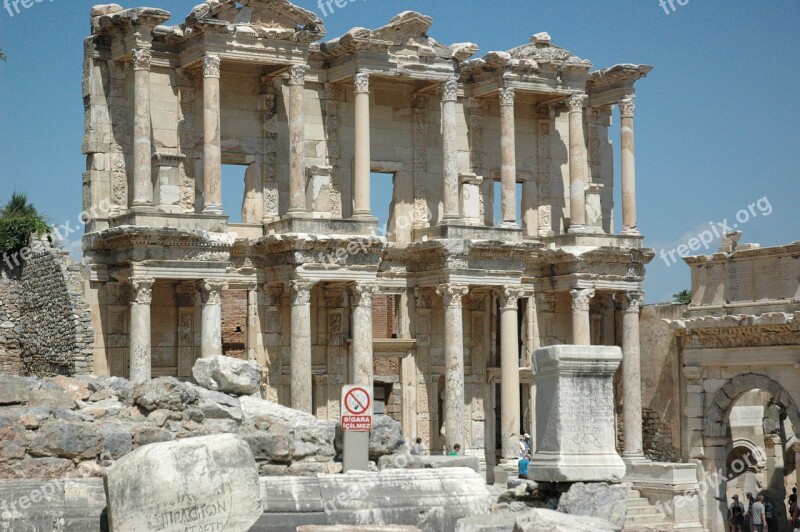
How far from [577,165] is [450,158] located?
385cm

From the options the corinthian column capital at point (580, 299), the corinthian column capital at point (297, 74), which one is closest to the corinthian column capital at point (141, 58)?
the corinthian column capital at point (297, 74)

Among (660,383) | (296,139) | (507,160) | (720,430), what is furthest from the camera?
(660,383)

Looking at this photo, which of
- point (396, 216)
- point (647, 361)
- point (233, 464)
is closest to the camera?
point (233, 464)

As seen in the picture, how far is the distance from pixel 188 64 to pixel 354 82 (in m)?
3.68

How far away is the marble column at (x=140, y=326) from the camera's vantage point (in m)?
28.3

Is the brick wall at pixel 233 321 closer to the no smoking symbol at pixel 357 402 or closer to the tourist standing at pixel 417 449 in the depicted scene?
the tourist standing at pixel 417 449

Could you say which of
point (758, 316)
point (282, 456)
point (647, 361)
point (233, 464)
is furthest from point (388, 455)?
point (647, 361)

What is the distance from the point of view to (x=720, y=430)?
31.8m

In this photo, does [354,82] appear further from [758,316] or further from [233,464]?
[233,464]

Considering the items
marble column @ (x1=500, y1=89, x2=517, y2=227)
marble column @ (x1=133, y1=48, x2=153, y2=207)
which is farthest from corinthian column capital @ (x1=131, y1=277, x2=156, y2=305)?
marble column @ (x1=500, y1=89, x2=517, y2=227)

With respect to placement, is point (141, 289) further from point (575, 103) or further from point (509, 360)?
point (575, 103)

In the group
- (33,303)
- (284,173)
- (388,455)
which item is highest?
(284,173)

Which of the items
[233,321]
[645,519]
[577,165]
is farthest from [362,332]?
[577,165]

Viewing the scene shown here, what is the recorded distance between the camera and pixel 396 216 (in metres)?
33.5
